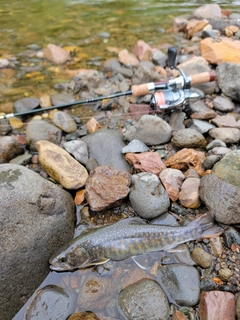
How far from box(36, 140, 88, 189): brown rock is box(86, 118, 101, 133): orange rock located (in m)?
1.05

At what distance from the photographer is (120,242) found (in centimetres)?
369

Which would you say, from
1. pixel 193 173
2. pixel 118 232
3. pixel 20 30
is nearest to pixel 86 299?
pixel 118 232

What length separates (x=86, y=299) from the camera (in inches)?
134

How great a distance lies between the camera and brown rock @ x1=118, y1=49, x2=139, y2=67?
8.05 metres

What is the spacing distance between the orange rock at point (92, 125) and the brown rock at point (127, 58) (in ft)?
9.69

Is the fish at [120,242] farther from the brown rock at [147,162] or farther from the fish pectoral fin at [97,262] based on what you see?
the brown rock at [147,162]

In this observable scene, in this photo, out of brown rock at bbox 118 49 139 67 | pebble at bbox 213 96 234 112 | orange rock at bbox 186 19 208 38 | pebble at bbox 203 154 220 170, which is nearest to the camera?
pebble at bbox 203 154 220 170

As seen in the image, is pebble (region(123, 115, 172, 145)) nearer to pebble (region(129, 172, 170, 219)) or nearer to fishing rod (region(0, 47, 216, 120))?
fishing rod (region(0, 47, 216, 120))

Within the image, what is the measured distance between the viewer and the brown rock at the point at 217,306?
10.2 feet

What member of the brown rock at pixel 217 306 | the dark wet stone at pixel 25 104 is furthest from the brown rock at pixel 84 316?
the dark wet stone at pixel 25 104

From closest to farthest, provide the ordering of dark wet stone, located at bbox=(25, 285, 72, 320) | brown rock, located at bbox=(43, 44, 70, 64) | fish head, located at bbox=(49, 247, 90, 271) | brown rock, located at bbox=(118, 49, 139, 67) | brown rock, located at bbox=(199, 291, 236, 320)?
brown rock, located at bbox=(199, 291, 236, 320), dark wet stone, located at bbox=(25, 285, 72, 320), fish head, located at bbox=(49, 247, 90, 271), brown rock, located at bbox=(118, 49, 139, 67), brown rock, located at bbox=(43, 44, 70, 64)

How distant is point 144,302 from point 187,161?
2.21 meters

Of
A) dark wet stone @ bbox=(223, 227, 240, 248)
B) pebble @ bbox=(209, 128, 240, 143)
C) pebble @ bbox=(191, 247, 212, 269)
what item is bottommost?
pebble @ bbox=(191, 247, 212, 269)

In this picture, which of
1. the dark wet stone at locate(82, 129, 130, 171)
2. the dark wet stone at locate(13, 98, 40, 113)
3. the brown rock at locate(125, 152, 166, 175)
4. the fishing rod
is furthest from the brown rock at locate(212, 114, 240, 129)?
the dark wet stone at locate(13, 98, 40, 113)
